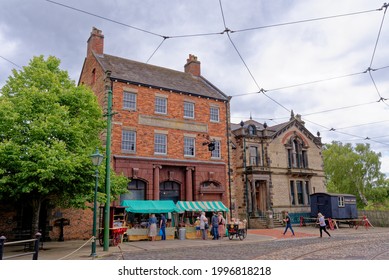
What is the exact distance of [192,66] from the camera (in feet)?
99.7

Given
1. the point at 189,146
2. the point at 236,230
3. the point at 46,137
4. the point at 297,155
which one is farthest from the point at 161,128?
the point at 297,155

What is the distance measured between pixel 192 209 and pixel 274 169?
49.4 ft

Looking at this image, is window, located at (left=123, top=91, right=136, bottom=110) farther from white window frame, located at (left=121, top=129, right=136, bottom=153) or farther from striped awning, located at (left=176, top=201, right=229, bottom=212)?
striped awning, located at (left=176, top=201, right=229, bottom=212)

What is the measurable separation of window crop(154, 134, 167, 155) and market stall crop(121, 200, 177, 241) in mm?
3836

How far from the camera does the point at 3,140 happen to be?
13.4 m

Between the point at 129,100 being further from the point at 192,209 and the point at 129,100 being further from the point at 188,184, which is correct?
the point at 192,209

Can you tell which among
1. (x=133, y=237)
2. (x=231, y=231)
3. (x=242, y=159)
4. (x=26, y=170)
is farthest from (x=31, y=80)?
(x=242, y=159)

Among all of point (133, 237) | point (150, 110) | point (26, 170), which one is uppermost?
point (150, 110)

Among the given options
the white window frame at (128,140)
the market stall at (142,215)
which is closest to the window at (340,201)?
the market stall at (142,215)

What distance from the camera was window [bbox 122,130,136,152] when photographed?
21922mm

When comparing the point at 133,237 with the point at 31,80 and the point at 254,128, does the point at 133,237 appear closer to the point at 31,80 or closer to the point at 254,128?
the point at 31,80

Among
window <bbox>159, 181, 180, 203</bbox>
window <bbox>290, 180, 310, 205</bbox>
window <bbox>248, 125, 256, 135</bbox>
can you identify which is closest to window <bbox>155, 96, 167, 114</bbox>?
window <bbox>159, 181, 180, 203</bbox>

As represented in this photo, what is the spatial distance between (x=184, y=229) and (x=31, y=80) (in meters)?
11.6

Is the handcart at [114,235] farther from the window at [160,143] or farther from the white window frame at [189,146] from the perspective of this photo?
the white window frame at [189,146]
